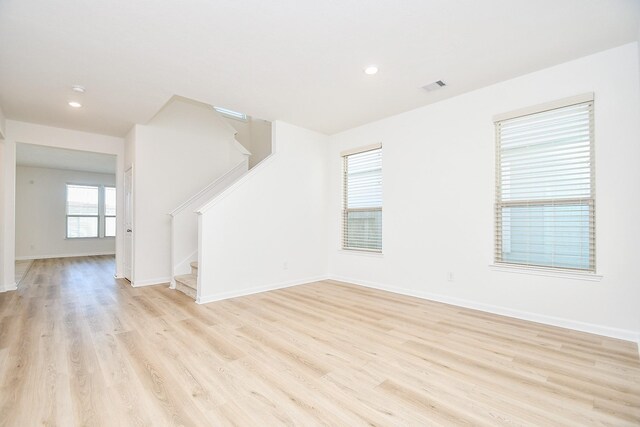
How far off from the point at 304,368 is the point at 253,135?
6.35 metres

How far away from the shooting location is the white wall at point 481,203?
8.82ft

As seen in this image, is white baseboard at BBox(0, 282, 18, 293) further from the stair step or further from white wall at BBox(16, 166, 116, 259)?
white wall at BBox(16, 166, 116, 259)

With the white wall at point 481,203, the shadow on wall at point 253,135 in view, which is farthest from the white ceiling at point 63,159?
the white wall at point 481,203

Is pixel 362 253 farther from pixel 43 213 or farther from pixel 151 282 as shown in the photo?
pixel 43 213

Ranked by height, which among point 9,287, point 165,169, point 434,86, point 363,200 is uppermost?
point 434,86

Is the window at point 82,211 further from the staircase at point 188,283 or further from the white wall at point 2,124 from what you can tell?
the staircase at point 188,283

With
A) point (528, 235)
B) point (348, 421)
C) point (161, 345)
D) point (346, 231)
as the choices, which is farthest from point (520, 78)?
point (161, 345)

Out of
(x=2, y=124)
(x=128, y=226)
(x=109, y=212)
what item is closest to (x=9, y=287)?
(x=128, y=226)

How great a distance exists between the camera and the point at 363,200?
5.00 meters

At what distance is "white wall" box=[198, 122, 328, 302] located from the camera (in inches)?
161

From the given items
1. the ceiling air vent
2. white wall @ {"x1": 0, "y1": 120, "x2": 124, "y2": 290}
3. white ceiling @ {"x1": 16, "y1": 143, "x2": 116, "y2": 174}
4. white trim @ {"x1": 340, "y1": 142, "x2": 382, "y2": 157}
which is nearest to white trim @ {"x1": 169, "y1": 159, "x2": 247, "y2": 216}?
white wall @ {"x1": 0, "y1": 120, "x2": 124, "y2": 290}

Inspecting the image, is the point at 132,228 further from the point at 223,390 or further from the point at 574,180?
the point at 574,180

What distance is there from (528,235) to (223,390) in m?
3.27

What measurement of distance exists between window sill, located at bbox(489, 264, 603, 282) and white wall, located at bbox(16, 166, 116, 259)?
35.4 feet
